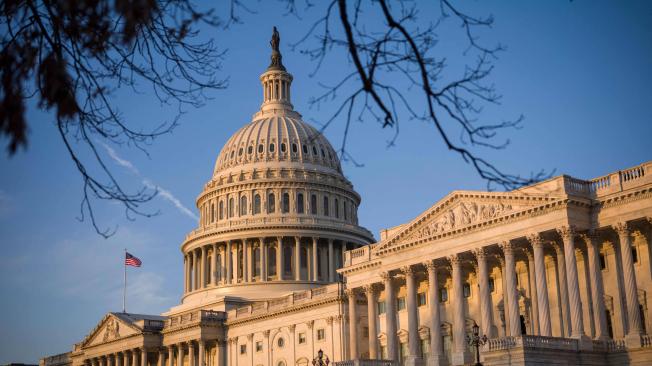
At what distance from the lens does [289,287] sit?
122m

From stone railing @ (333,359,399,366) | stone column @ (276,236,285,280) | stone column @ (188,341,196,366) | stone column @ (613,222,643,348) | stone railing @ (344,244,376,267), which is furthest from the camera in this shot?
stone column @ (276,236,285,280)

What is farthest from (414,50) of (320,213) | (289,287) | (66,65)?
(320,213)

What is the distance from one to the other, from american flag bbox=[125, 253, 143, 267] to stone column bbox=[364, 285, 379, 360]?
46.6 m

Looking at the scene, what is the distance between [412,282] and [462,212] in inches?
322

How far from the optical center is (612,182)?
63.3 m

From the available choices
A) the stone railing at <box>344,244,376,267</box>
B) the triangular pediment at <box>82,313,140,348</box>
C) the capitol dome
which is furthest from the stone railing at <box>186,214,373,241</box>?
the stone railing at <box>344,244,376,267</box>

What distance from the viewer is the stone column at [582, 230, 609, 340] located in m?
61.5

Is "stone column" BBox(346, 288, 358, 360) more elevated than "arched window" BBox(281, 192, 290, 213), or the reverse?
"arched window" BBox(281, 192, 290, 213)

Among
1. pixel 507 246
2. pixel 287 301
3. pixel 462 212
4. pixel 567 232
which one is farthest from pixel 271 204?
pixel 567 232

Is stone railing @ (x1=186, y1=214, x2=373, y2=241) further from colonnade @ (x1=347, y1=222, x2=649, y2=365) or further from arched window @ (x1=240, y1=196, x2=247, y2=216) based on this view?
colonnade @ (x1=347, y1=222, x2=649, y2=365)

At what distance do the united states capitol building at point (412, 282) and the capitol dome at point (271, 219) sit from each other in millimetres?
246

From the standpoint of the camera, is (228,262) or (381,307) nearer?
(381,307)

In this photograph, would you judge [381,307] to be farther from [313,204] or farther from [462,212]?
[313,204]

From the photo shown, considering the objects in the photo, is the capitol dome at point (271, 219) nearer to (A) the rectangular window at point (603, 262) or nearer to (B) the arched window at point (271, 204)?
(B) the arched window at point (271, 204)
